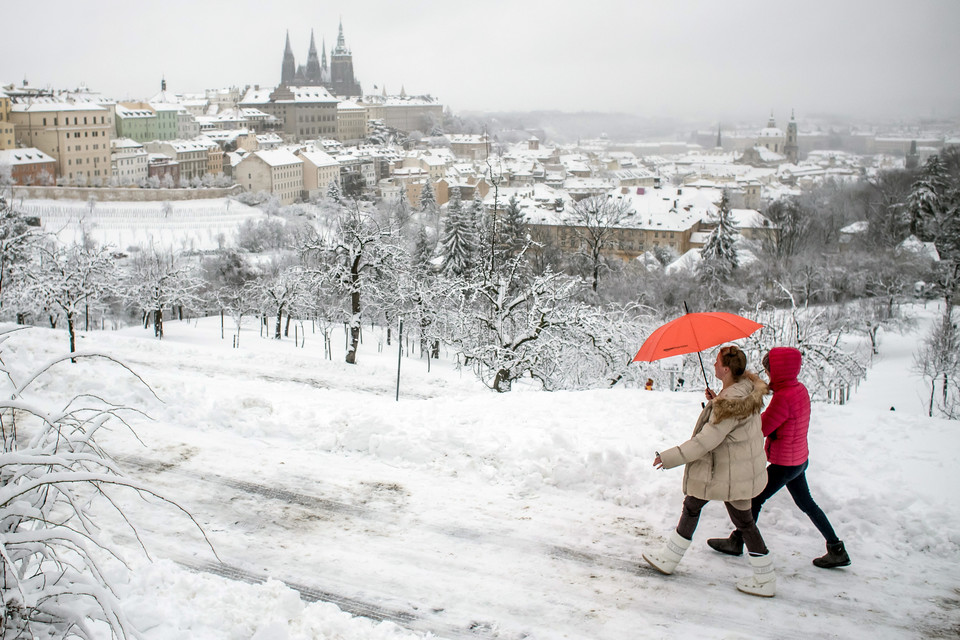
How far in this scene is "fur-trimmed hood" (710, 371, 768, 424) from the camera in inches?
195

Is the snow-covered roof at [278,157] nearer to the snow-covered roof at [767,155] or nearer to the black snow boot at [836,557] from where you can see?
the black snow boot at [836,557]

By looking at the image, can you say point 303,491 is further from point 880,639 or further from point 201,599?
point 880,639

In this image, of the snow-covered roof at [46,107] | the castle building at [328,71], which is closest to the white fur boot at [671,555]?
the snow-covered roof at [46,107]

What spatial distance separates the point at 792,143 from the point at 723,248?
6568 inches

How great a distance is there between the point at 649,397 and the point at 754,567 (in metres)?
3.36

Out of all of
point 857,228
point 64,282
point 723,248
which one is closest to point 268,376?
point 64,282

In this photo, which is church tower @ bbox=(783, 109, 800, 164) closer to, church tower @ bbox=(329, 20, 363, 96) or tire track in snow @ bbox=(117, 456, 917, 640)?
church tower @ bbox=(329, 20, 363, 96)

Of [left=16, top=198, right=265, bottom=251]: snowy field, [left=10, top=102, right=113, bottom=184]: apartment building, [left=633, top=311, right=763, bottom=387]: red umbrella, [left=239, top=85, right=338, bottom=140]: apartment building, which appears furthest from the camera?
[left=239, top=85, right=338, bottom=140]: apartment building

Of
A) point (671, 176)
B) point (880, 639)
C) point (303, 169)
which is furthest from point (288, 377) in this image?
point (671, 176)

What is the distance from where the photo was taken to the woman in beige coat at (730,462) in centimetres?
502

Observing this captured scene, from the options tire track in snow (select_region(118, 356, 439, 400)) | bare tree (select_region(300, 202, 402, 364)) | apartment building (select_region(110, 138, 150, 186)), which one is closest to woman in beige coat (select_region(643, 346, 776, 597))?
tire track in snow (select_region(118, 356, 439, 400))

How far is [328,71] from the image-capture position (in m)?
196

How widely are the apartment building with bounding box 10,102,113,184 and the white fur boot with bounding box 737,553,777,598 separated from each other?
317 feet

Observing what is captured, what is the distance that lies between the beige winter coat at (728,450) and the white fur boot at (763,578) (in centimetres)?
44
